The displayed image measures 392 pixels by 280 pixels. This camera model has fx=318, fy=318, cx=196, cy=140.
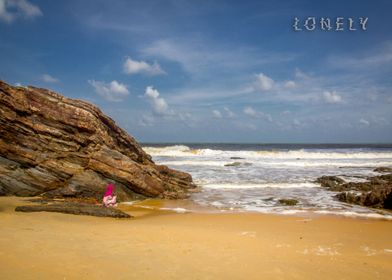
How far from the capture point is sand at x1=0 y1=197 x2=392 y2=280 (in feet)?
15.7

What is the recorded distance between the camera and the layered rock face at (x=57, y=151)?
1198 cm

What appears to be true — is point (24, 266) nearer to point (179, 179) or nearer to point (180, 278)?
point (180, 278)

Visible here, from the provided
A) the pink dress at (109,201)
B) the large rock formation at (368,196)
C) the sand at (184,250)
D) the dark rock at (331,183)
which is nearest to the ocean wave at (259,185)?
the dark rock at (331,183)

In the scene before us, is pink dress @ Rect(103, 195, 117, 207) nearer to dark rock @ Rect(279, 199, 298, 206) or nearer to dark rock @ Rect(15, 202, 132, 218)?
dark rock @ Rect(15, 202, 132, 218)

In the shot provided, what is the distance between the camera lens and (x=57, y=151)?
42.0 ft

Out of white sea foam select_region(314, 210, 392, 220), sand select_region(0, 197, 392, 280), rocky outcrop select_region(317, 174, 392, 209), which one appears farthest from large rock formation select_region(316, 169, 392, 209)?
sand select_region(0, 197, 392, 280)

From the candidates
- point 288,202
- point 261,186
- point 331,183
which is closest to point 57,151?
point 288,202

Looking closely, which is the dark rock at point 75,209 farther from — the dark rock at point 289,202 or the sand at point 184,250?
the dark rock at point 289,202

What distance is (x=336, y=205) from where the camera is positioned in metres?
13.4

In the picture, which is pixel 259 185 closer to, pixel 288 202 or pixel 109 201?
pixel 288 202

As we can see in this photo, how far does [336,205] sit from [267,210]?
11.4 ft

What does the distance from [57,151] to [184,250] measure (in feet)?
28.9

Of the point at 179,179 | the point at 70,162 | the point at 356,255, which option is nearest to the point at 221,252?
the point at 356,255

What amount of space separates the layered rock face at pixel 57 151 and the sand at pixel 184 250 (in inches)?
117
